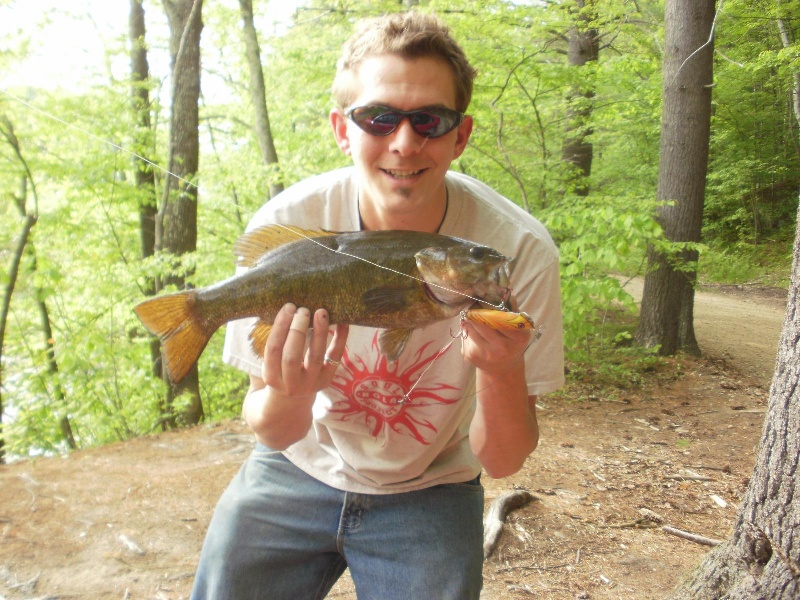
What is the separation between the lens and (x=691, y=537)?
151 inches

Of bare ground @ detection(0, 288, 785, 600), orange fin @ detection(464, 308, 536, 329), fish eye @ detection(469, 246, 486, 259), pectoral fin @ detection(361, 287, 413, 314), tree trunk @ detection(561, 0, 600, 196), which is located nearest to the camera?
orange fin @ detection(464, 308, 536, 329)

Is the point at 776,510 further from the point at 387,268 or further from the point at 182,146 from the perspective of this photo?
the point at 182,146

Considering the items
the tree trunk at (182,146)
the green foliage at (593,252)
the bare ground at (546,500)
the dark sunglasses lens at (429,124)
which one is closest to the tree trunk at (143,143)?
the tree trunk at (182,146)

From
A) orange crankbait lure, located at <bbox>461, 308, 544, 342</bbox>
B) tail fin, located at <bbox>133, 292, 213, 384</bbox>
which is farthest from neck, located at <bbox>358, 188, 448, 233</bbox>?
tail fin, located at <bbox>133, 292, 213, 384</bbox>

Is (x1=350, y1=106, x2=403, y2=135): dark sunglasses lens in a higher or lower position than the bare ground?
higher

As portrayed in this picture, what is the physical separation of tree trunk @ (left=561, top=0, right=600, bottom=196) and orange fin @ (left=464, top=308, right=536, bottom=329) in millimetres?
8083

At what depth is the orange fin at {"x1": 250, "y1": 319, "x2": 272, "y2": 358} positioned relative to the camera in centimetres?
187

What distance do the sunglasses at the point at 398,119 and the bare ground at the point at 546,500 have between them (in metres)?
2.84

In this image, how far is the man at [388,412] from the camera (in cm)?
203

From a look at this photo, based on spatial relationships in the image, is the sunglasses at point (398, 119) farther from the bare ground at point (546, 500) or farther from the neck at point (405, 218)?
the bare ground at point (546, 500)

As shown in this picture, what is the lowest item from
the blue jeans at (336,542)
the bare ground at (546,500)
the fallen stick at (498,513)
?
the bare ground at (546,500)

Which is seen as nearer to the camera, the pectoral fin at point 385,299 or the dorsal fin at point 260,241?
the pectoral fin at point 385,299

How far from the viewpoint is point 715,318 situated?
1254cm

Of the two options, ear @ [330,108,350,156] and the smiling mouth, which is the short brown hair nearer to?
ear @ [330,108,350,156]
